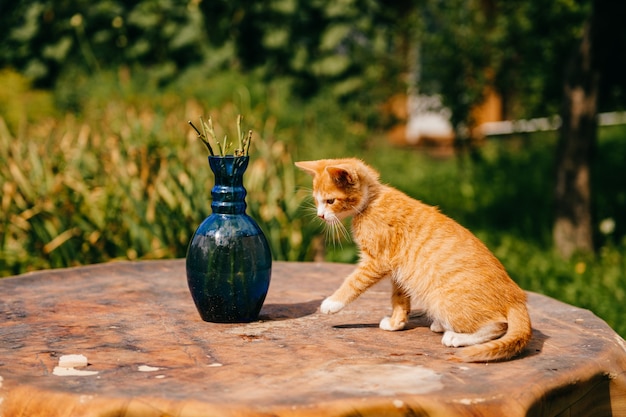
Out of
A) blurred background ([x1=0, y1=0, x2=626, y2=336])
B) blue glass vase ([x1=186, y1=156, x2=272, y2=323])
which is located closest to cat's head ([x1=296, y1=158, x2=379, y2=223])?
blue glass vase ([x1=186, y1=156, x2=272, y2=323])

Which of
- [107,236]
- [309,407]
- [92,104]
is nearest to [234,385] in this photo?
[309,407]

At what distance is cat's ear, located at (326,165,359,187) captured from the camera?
2.48 m

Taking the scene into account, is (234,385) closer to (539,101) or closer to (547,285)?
(547,285)

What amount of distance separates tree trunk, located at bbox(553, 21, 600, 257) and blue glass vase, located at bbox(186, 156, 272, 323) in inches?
152

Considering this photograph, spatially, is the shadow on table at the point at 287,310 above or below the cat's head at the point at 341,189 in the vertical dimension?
below

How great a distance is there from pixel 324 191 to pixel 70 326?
884mm

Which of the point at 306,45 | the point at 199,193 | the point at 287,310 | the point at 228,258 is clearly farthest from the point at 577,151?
the point at 306,45

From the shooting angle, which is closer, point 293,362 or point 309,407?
point 309,407

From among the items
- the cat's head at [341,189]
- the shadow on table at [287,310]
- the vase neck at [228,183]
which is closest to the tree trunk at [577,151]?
the shadow on table at [287,310]

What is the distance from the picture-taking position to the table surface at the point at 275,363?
5.92ft

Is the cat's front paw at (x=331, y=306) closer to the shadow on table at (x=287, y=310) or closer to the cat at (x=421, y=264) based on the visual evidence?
the cat at (x=421, y=264)

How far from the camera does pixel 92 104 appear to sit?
8281 millimetres

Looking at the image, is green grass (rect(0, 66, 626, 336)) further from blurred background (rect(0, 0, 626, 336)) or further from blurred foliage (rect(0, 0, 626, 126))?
blurred foliage (rect(0, 0, 626, 126))

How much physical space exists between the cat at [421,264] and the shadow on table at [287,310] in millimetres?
188
